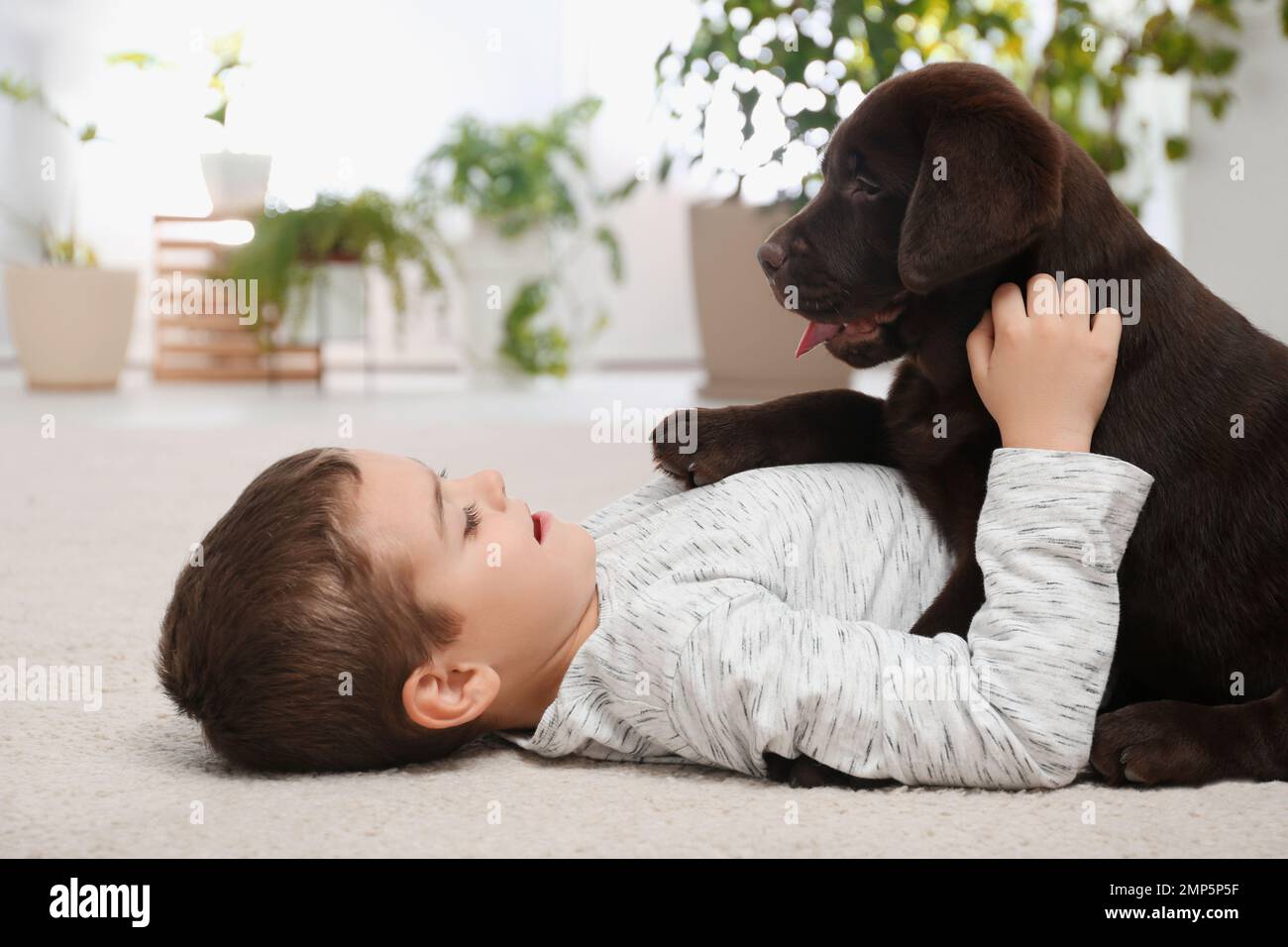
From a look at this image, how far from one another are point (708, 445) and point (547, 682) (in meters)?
0.25

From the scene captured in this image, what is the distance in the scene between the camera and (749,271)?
4.05 metres

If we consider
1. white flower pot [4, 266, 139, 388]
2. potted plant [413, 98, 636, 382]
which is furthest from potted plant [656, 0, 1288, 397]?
white flower pot [4, 266, 139, 388]

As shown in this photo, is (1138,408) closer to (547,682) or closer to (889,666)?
(889,666)

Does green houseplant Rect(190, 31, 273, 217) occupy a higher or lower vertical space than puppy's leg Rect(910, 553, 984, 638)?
higher

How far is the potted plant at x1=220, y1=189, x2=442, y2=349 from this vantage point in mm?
4734

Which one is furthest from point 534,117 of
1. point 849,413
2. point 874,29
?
point 849,413

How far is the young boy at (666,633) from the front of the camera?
33.8 inches

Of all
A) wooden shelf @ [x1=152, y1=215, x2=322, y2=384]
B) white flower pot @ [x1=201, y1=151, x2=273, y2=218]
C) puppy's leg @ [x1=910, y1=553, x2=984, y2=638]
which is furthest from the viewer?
wooden shelf @ [x1=152, y1=215, x2=322, y2=384]

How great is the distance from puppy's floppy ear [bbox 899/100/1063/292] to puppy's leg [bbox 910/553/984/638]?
0.22 m

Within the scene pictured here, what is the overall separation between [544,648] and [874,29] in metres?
2.93

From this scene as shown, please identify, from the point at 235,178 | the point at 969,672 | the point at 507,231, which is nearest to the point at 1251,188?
the point at 507,231

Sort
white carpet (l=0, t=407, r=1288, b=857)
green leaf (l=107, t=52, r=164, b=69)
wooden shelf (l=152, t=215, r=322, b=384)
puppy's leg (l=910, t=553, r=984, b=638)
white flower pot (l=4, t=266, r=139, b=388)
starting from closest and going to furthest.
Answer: white carpet (l=0, t=407, r=1288, b=857), puppy's leg (l=910, t=553, r=984, b=638), white flower pot (l=4, t=266, r=139, b=388), green leaf (l=107, t=52, r=164, b=69), wooden shelf (l=152, t=215, r=322, b=384)

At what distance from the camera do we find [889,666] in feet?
2.83

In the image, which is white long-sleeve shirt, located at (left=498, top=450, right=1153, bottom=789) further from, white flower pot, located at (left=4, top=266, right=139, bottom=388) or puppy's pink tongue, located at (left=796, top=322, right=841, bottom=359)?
white flower pot, located at (left=4, top=266, right=139, bottom=388)
